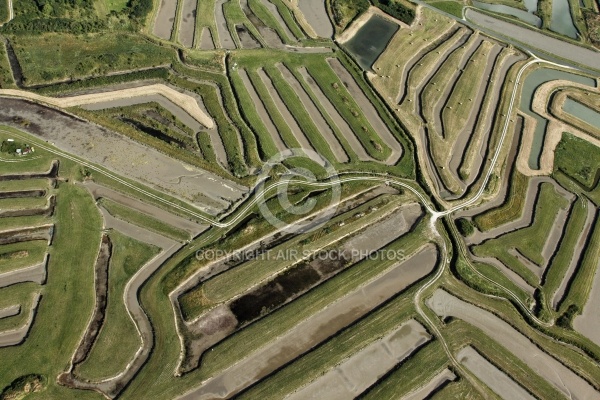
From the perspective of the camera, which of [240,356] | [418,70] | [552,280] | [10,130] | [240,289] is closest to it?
[240,356]

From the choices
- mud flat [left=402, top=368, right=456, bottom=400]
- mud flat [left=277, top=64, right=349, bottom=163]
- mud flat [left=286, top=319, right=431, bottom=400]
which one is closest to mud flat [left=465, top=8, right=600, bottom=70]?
mud flat [left=277, top=64, right=349, bottom=163]

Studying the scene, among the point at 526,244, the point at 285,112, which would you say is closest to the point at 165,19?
the point at 285,112

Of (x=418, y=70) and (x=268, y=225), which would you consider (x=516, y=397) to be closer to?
(x=268, y=225)

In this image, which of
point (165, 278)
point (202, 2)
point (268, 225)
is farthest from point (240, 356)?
point (202, 2)

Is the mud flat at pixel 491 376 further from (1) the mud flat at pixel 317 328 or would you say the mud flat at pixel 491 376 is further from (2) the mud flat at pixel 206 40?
(2) the mud flat at pixel 206 40

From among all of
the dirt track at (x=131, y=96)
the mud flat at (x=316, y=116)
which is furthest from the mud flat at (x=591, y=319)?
the dirt track at (x=131, y=96)
